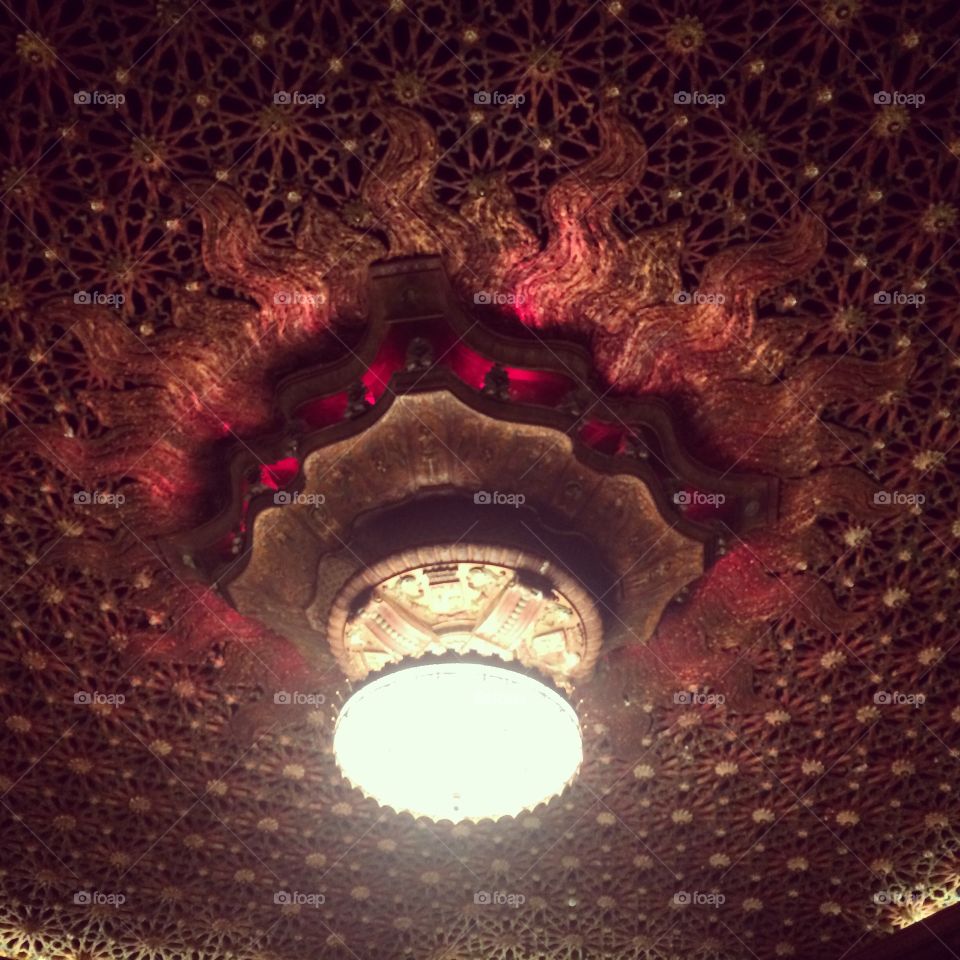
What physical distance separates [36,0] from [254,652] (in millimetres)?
2514

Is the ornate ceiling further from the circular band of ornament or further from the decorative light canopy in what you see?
the decorative light canopy

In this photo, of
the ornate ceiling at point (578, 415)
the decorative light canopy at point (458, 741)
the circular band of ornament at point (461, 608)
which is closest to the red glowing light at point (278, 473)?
the ornate ceiling at point (578, 415)

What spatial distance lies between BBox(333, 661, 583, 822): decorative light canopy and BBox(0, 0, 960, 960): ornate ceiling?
67 cm

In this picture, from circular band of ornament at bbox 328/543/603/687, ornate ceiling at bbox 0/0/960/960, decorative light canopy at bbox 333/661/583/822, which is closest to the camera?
ornate ceiling at bbox 0/0/960/960

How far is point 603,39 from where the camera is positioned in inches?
140

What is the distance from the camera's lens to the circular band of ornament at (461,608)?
14.2ft

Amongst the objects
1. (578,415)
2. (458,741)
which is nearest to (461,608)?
(458,741)

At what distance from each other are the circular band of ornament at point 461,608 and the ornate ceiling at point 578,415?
34cm

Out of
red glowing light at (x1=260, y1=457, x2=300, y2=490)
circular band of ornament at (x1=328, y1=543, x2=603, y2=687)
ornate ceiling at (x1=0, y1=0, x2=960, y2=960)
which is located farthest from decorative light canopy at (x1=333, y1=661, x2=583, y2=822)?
red glowing light at (x1=260, y1=457, x2=300, y2=490)

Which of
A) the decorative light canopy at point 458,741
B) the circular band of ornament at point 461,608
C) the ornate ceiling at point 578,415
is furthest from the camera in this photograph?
the circular band of ornament at point 461,608

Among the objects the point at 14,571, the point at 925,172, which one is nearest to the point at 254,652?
the point at 14,571

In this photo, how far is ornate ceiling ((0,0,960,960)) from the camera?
3605 mm

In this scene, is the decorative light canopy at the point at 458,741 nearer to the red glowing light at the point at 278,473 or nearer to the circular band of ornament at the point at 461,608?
the circular band of ornament at the point at 461,608

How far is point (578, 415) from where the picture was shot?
4.23 meters
